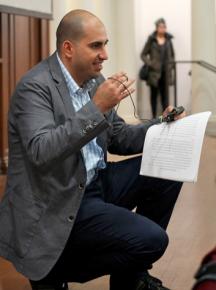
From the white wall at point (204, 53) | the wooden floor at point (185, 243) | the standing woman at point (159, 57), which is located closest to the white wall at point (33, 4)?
the wooden floor at point (185, 243)

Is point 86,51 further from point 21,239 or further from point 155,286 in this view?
point 155,286

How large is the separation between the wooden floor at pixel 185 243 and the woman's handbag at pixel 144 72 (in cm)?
622

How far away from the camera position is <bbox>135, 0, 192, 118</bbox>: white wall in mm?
12508

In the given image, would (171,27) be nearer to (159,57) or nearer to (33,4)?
(159,57)

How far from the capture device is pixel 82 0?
29.0ft

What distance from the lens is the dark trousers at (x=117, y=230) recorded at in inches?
94.1

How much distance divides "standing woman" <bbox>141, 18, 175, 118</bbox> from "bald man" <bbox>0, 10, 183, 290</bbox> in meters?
9.10

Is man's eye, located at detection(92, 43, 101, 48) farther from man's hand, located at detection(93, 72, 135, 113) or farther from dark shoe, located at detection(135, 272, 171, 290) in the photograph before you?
dark shoe, located at detection(135, 272, 171, 290)

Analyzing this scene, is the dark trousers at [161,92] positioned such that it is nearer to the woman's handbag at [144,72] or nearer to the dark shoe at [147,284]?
the woman's handbag at [144,72]

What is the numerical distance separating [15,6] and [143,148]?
2.32m

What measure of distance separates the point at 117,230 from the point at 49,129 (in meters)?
0.48

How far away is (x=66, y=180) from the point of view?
2.36 meters

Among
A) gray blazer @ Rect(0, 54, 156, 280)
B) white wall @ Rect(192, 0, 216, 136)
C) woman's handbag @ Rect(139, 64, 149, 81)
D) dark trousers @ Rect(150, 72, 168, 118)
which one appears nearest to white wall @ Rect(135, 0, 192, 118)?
dark trousers @ Rect(150, 72, 168, 118)

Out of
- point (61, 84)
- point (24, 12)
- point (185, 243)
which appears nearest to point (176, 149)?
point (61, 84)
